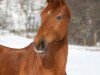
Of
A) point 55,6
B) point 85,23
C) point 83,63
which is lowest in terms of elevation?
point 83,63

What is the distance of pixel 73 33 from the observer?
18188 millimetres

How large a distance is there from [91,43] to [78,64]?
6.59 meters

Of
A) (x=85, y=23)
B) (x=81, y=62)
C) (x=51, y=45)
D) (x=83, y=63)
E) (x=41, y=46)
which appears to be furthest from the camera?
(x=85, y=23)

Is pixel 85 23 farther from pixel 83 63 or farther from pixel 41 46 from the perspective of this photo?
pixel 41 46

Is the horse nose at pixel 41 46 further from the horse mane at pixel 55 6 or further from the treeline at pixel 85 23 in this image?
the treeline at pixel 85 23

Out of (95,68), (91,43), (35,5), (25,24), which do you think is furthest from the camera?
(35,5)

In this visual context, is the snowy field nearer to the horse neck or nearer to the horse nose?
the horse neck

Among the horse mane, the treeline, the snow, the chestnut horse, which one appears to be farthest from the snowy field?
the horse mane

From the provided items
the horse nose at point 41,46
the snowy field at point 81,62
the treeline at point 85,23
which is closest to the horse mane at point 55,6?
the horse nose at point 41,46

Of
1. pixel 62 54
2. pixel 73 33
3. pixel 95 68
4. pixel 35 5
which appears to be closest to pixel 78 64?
pixel 95 68

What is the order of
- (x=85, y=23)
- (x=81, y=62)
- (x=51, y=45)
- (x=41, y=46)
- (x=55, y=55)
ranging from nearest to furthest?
(x=41, y=46)
(x=51, y=45)
(x=55, y=55)
(x=81, y=62)
(x=85, y=23)

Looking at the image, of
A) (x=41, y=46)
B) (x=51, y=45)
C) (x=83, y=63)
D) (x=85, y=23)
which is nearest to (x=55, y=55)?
(x=51, y=45)

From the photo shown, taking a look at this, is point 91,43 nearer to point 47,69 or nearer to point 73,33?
point 73,33

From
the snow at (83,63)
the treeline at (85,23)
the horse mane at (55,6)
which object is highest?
the horse mane at (55,6)
